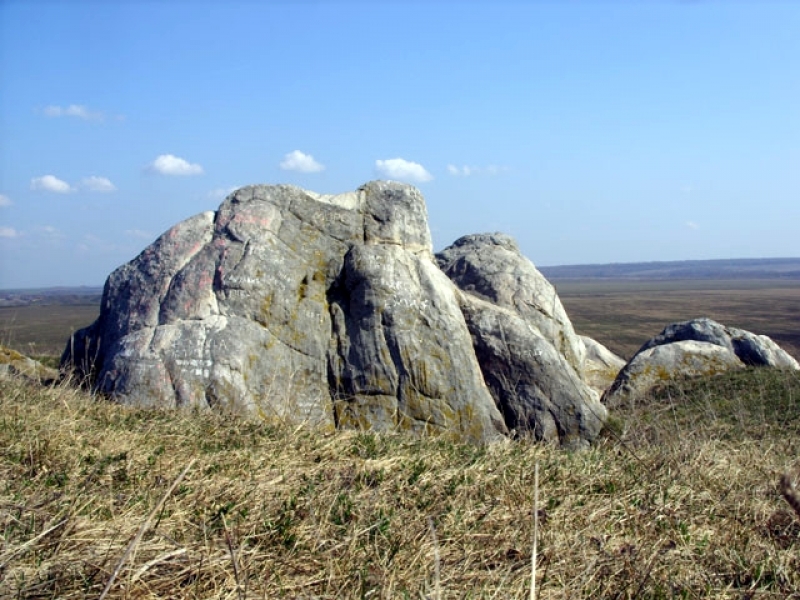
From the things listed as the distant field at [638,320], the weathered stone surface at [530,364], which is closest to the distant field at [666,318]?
the distant field at [638,320]

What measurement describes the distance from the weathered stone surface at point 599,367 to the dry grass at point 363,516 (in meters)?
10.5

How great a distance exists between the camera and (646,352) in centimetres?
1666

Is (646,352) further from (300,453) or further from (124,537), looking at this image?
(124,537)

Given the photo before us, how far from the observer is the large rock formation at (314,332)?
9820mm

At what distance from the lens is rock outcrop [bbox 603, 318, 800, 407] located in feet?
51.5

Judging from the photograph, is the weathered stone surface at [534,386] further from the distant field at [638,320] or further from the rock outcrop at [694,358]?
the distant field at [638,320]

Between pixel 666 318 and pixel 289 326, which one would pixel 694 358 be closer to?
pixel 289 326

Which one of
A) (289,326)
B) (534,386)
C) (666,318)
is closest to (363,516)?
(289,326)

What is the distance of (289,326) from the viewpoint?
Answer: 35.5ft

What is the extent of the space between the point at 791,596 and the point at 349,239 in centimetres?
948

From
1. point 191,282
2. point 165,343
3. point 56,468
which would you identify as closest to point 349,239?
point 191,282

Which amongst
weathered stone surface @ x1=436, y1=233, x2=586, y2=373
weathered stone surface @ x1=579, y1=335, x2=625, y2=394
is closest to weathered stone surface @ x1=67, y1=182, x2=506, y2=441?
weathered stone surface @ x1=436, y1=233, x2=586, y2=373

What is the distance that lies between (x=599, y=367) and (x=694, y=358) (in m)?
2.19

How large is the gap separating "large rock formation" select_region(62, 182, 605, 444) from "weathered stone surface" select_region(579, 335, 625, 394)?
16.7 ft
